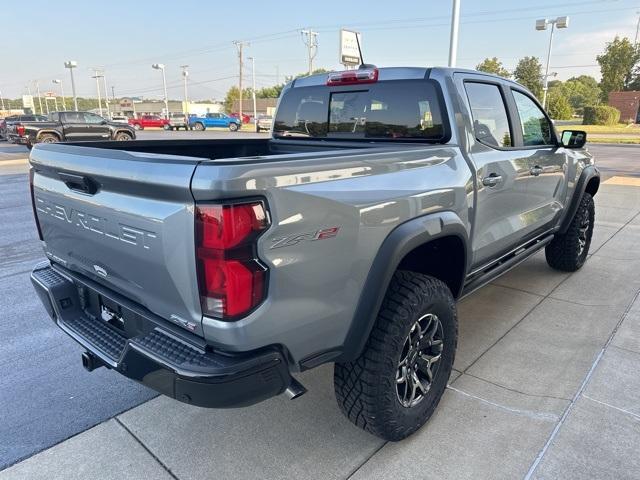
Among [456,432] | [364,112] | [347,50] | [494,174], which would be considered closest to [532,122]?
[494,174]

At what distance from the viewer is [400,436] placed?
7.83 feet

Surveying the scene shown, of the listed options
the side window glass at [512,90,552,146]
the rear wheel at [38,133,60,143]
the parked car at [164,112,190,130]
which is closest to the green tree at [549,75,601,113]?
the parked car at [164,112,190,130]

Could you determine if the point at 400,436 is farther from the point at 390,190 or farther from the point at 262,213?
the point at 262,213

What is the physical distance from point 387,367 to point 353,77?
205 centimetres

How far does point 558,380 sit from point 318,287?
2.01m

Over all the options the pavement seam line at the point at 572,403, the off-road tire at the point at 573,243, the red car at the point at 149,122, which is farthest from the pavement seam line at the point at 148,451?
the red car at the point at 149,122

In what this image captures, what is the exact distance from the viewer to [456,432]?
253cm

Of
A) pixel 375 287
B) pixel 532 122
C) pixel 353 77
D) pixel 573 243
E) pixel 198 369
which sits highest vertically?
pixel 353 77

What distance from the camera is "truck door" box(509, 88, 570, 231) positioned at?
3570mm

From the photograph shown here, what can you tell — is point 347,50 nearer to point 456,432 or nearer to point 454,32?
point 454,32

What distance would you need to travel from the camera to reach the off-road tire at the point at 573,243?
4734 millimetres

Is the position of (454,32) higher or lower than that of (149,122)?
higher

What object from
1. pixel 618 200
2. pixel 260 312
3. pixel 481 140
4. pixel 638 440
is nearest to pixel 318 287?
pixel 260 312

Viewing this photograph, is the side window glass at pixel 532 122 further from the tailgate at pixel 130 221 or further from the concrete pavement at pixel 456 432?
the tailgate at pixel 130 221
